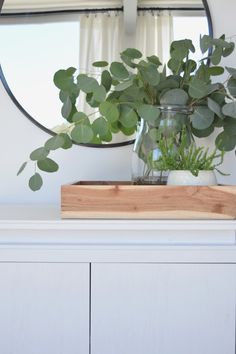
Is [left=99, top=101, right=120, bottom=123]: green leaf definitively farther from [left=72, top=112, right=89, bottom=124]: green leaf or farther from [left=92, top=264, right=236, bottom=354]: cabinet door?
[left=92, top=264, right=236, bottom=354]: cabinet door

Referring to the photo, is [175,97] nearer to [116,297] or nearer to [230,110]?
[230,110]

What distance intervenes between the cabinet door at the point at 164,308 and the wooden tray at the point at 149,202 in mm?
114

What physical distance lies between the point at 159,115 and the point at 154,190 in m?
0.20

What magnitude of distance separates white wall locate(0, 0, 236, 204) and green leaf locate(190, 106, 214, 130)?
1.06 feet

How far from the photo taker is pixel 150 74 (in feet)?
2.95

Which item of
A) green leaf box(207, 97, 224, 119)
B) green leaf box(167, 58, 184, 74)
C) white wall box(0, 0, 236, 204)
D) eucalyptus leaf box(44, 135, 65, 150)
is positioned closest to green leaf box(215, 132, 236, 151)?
green leaf box(207, 97, 224, 119)

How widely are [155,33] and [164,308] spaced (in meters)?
0.83

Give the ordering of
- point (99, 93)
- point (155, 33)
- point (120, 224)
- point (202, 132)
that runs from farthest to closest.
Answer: point (155, 33) < point (202, 132) < point (99, 93) < point (120, 224)

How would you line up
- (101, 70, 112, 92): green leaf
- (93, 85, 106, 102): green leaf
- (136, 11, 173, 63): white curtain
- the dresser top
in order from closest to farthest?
the dresser top → (93, 85, 106, 102): green leaf → (101, 70, 112, 92): green leaf → (136, 11, 173, 63): white curtain

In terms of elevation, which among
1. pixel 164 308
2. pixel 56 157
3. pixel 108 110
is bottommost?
pixel 164 308

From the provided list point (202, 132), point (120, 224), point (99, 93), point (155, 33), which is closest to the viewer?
point (120, 224)

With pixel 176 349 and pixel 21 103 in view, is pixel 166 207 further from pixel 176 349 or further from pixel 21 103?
pixel 21 103

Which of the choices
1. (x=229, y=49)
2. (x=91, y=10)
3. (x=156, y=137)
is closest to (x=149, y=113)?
(x=156, y=137)

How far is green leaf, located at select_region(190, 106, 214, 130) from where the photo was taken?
0.92 metres
